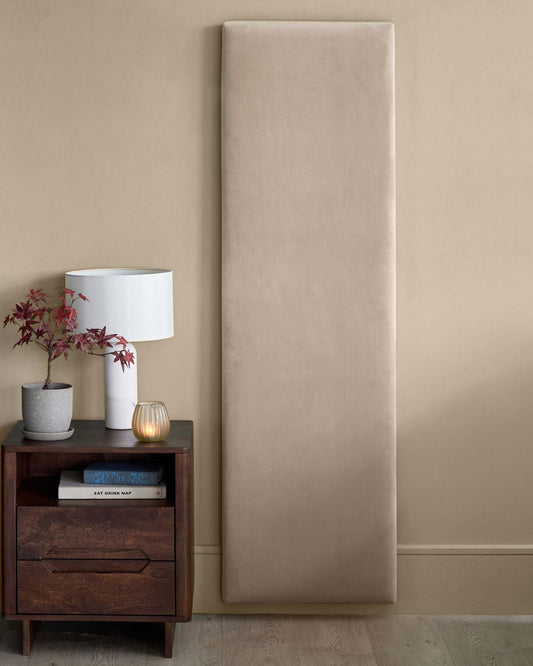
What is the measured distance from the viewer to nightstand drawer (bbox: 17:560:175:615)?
2.87 meters

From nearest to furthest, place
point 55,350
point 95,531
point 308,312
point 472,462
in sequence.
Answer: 1. point 95,531
2. point 55,350
3. point 308,312
4. point 472,462

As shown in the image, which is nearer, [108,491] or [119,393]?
[108,491]

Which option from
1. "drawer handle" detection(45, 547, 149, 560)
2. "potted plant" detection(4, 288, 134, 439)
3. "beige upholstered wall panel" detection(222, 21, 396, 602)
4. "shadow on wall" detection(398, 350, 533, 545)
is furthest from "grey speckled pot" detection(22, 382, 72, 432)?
"shadow on wall" detection(398, 350, 533, 545)

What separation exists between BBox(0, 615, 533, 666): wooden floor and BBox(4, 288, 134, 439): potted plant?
75 cm

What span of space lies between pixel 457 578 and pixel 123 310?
161 centimetres

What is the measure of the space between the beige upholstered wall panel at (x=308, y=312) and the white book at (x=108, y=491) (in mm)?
361

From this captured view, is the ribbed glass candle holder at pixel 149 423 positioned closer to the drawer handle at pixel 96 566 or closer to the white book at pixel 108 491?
the white book at pixel 108 491

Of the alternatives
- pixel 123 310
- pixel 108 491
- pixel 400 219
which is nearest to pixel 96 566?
pixel 108 491

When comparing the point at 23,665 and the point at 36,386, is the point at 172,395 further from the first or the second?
the point at 23,665

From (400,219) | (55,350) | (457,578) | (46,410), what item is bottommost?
(457,578)

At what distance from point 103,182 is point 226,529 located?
4.43ft

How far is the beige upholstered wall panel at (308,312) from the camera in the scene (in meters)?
3.10

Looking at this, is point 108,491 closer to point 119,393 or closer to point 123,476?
point 123,476

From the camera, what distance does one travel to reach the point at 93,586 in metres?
2.87
